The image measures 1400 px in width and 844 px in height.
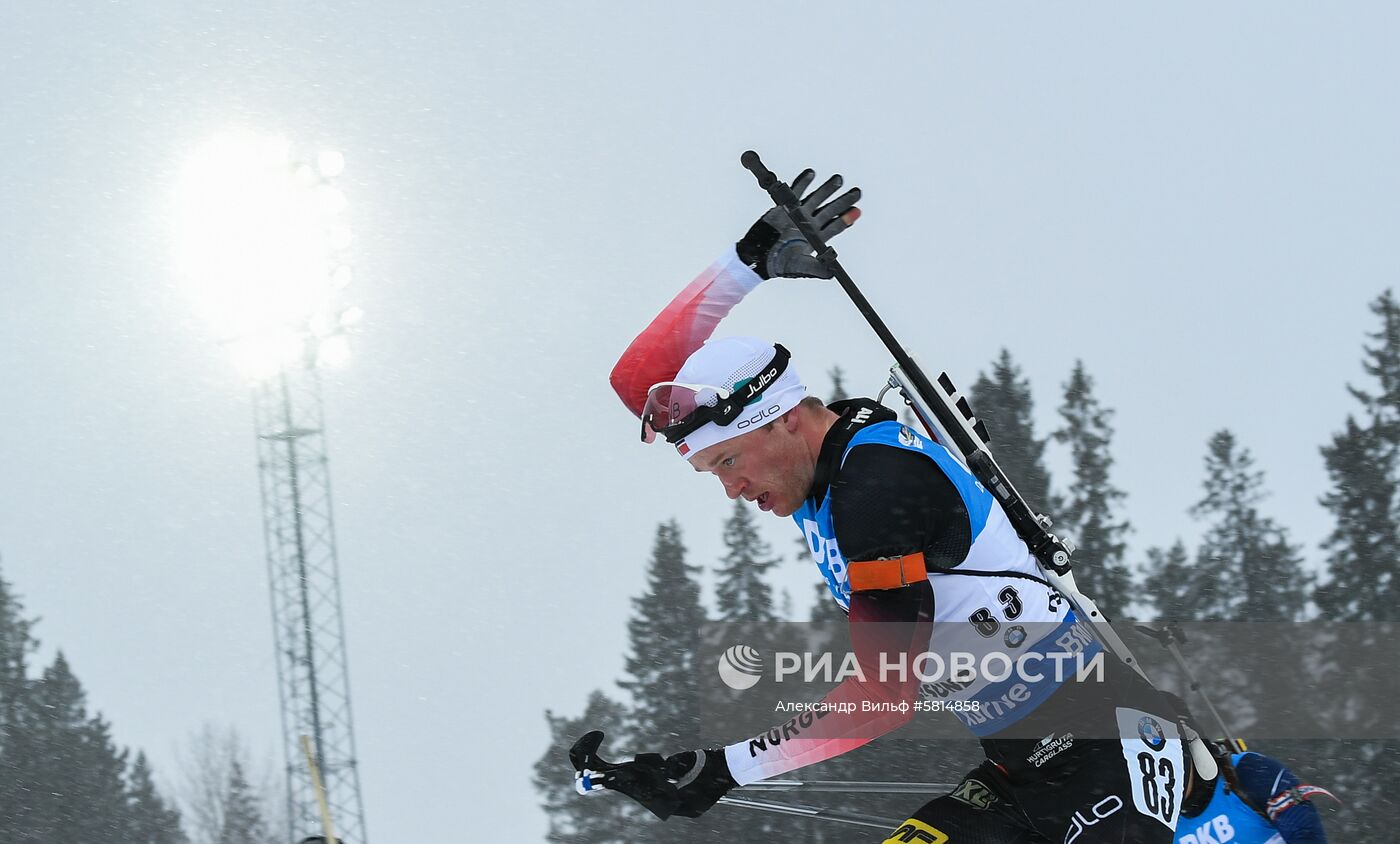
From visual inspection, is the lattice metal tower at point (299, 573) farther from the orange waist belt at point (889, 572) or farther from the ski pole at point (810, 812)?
the orange waist belt at point (889, 572)

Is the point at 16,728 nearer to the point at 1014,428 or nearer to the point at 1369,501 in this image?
the point at 1014,428

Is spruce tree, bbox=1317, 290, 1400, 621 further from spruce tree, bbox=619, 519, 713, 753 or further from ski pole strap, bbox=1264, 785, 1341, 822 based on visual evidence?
ski pole strap, bbox=1264, 785, 1341, 822

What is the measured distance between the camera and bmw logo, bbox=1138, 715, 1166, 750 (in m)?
3.81

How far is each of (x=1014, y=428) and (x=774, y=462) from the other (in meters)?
21.3

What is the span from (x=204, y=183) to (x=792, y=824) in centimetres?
1674

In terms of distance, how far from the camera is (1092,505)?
25703 mm

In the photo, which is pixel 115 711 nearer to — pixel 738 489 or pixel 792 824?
pixel 792 824

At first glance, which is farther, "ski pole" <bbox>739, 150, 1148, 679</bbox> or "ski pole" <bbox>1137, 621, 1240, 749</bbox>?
"ski pole" <bbox>1137, 621, 1240, 749</bbox>

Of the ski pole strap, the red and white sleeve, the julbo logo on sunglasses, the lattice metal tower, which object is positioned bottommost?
the ski pole strap

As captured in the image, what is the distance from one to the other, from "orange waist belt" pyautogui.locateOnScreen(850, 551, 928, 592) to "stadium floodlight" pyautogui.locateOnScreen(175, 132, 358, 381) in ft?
55.9

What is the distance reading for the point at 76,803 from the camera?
25.7 meters

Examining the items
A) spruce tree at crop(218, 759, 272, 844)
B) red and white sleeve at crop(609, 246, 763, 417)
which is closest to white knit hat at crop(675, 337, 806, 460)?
red and white sleeve at crop(609, 246, 763, 417)

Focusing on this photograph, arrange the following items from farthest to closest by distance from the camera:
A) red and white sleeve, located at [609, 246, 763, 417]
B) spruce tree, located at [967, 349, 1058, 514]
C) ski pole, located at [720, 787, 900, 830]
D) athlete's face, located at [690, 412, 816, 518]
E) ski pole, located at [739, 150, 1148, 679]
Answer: spruce tree, located at [967, 349, 1058, 514], red and white sleeve, located at [609, 246, 763, 417], ski pole, located at [720, 787, 900, 830], ski pole, located at [739, 150, 1148, 679], athlete's face, located at [690, 412, 816, 518]

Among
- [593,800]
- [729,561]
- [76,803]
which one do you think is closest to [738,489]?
[593,800]
